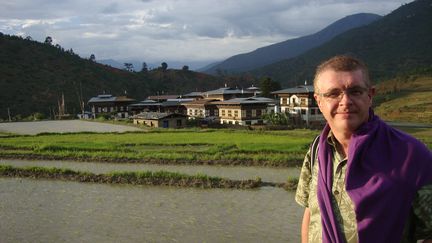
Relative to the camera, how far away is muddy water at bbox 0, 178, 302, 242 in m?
9.89

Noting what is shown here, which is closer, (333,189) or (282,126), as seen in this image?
(333,189)

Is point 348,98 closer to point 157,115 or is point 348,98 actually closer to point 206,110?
point 157,115

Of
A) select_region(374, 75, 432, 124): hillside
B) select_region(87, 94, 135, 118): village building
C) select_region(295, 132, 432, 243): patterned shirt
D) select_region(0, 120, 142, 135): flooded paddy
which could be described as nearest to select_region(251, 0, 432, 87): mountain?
select_region(374, 75, 432, 124): hillside

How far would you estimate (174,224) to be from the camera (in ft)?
35.1

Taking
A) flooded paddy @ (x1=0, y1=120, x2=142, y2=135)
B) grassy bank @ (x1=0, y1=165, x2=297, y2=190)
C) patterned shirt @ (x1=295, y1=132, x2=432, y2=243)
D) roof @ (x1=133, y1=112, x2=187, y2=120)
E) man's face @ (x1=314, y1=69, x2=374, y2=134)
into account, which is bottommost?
grassy bank @ (x1=0, y1=165, x2=297, y2=190)

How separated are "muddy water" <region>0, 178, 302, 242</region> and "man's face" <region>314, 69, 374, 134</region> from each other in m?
7.51

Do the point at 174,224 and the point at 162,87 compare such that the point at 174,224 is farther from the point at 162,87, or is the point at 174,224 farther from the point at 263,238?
the point at 162,87

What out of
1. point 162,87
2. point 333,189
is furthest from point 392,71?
point 333,189

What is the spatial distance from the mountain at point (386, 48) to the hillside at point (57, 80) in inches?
1347

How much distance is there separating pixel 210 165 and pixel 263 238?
35.1 feet

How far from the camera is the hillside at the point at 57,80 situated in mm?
70188

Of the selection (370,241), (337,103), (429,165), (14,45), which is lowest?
(370,241)

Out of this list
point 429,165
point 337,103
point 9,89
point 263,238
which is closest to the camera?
point 429,165

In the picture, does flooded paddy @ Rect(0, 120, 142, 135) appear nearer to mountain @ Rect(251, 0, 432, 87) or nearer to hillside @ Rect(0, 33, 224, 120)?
hillside @ Rect(0, 33, 224, 120)
